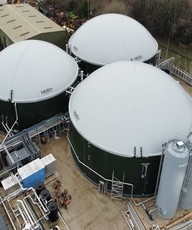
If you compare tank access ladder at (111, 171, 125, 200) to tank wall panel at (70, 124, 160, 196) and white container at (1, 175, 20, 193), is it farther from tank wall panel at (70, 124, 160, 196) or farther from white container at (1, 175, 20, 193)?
white container at (1, 175, 20, 193)

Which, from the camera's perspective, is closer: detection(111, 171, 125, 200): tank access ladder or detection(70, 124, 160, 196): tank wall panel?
detection(70, 124, 160, 196): tank wall panel

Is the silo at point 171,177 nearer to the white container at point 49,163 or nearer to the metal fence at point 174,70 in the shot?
the white container at point 49,163

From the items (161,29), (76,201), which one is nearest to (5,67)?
(76,201)

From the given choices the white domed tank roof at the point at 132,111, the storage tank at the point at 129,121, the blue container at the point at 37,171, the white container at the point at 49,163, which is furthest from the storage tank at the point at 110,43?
the blue container at the point at 37,171

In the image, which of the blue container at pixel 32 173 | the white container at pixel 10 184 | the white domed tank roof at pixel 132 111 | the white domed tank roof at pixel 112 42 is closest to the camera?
the white domed tank roof at pixel 132 111

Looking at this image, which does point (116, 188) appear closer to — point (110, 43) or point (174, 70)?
point (110, 43)

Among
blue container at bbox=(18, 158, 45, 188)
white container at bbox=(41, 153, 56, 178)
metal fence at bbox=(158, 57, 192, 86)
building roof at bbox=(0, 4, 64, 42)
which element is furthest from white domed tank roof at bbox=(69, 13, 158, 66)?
blue container at bbox=(18, 158, 45, 188)
